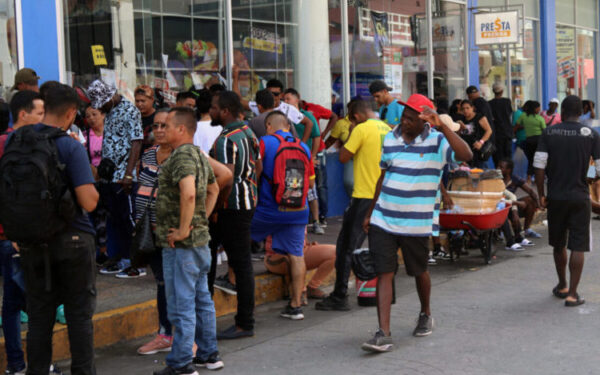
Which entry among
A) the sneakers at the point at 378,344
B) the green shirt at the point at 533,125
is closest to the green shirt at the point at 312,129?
the sneakers at the point at 378,344

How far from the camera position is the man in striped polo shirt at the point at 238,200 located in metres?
6.29

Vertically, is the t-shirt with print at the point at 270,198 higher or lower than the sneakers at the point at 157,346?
higher

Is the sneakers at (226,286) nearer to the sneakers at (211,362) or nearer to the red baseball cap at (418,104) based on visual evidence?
the sneakers at (211,362)

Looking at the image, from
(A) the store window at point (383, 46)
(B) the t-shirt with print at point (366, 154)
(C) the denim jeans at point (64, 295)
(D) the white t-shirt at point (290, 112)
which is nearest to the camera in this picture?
(C) the denim jeans at point (64, 295)

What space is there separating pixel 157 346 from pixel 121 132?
2448mm

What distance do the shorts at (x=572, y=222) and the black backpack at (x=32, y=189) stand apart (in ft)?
15.0

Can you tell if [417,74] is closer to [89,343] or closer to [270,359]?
[270,359]

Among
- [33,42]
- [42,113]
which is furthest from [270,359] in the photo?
[33,42]

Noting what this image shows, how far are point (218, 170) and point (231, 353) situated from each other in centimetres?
139

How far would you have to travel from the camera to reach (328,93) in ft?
42.1

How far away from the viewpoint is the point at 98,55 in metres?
9.70

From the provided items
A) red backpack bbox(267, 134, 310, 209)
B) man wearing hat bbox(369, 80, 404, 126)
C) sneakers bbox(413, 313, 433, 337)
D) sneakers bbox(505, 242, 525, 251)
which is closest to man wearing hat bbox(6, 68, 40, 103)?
red backpack bbox(267, 134, 310, 209)

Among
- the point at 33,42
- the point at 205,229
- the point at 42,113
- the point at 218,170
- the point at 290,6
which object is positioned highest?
the point at 290,6

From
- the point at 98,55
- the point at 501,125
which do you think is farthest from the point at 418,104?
→ the point at 501,125
